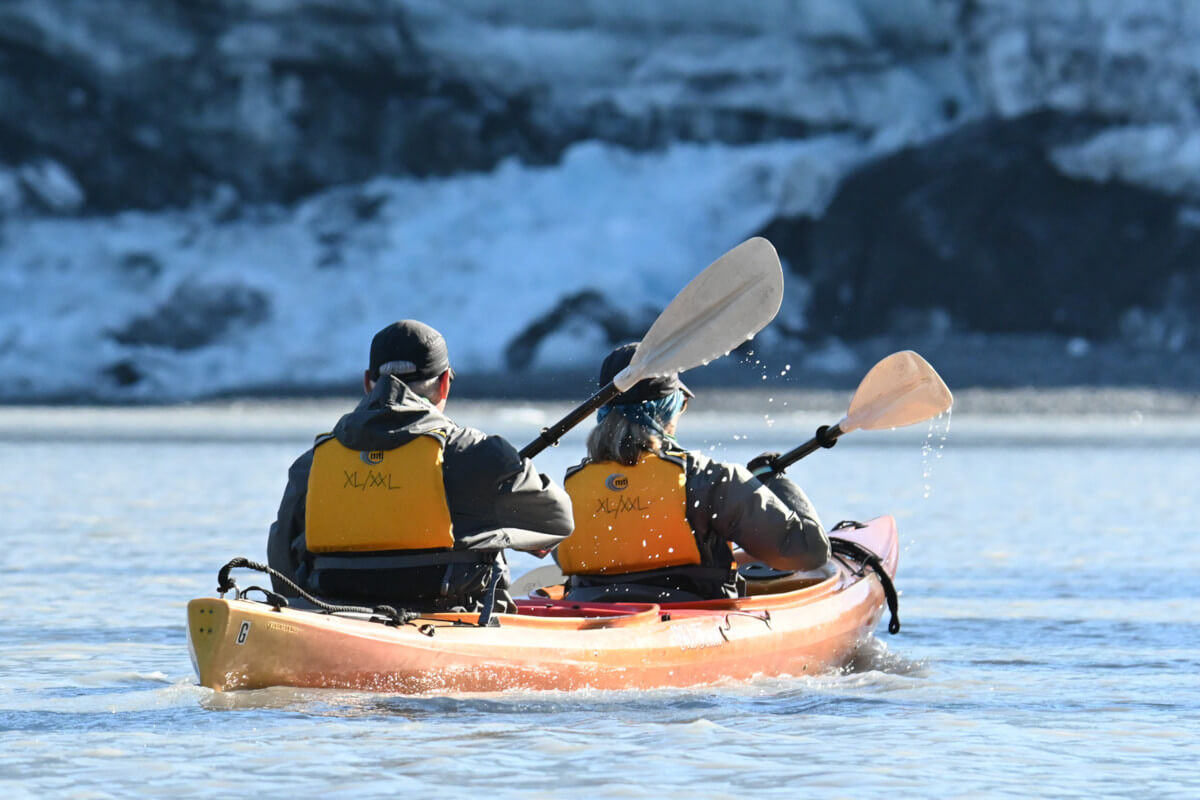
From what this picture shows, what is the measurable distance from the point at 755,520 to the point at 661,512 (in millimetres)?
344

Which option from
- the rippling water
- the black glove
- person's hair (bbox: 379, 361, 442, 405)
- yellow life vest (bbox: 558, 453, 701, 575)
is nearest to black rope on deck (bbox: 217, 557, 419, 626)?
the rippling water

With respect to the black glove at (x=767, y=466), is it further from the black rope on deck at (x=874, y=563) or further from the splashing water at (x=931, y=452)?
the splashing water at (x=931, y=452)

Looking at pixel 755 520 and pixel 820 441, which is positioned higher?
pixel 820 441

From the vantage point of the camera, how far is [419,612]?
554 centimetres

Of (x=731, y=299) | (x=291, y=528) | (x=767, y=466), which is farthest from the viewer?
(x=731, y=299)

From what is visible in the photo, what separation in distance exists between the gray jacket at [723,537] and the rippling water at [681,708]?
1.44 ft

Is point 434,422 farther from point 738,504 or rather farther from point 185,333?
point 185,333

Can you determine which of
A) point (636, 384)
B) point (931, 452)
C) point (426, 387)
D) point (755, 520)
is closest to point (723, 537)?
point (755, 520)

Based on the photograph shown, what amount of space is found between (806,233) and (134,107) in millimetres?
39134

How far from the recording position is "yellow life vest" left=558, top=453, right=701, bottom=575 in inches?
237

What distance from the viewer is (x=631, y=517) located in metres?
6.10

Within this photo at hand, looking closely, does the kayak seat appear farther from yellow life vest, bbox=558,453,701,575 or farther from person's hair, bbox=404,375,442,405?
person's hair, bbox=404,375,442,405

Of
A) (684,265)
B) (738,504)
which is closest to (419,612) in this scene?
(738,504)

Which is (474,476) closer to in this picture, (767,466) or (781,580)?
(767,466)
